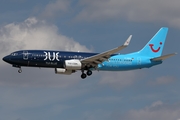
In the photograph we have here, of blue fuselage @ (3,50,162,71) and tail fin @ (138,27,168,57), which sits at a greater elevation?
tail fin @ (138,27,168,57)

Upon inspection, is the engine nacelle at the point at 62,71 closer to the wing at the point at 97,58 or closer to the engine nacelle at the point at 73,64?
the wing at the point at 97,58

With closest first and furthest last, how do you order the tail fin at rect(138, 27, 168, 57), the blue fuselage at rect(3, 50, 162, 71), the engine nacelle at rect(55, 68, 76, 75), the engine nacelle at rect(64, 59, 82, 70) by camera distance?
1. the blue fuselage at rect(3, 50, 162, 71)
2. the engine nacelle at rect(64, 59, 82, 70)
3. the engine nacelle at rect(55, 68, 76, 75)
4. the tail fin at rect(138, 27, 168, 57)

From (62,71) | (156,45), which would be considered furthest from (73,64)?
(156,45)

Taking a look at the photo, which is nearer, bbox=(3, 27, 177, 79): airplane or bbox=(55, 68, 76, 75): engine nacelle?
bbox=(3, 27, 177, 79): airplane

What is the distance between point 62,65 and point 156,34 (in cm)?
2322

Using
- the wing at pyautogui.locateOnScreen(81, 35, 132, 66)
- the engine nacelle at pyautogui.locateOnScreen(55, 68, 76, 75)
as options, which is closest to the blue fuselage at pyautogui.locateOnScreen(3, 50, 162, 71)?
the wing at pyautogui.locateOnScreen(81, 35, 132, 66)

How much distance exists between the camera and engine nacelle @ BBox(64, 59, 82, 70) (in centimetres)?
9256

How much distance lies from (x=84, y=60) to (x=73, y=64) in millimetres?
1991

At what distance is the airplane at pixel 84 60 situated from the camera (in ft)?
301

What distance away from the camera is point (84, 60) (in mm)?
93562

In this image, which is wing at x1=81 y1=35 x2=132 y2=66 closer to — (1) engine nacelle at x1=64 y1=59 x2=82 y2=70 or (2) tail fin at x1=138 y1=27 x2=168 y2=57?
(1) engine nacelle at x1=64 y1=59 x2=82 y2=70

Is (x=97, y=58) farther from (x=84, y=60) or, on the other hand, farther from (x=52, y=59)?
(x=52, y=59)

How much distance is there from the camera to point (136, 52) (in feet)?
336

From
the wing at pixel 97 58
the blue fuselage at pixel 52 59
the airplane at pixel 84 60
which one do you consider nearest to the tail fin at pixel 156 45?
the airplane at pixel 84 60
